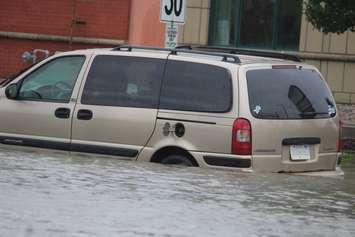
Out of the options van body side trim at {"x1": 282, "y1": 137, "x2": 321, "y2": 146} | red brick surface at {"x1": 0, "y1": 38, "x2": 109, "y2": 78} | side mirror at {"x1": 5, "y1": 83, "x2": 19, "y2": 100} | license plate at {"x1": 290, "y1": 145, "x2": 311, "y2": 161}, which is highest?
red brick surface at {"x1": 0, "y1": 38, "x2": 109, "y2": 78}

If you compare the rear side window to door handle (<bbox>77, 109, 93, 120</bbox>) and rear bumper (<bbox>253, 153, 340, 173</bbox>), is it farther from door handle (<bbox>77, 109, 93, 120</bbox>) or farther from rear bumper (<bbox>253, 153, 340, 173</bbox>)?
door handle (<bbox>77, 109, 93, 120</bbox>)

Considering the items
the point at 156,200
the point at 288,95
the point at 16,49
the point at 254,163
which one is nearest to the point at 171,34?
the point at 288,95

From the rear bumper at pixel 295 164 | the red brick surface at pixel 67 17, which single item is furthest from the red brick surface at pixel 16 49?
the rear bumper at pixel 295 164

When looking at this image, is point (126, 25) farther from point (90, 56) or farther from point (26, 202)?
point (26, 202)

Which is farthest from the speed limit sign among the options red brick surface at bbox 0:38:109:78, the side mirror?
red brick surface at bbox 0:38:109:78

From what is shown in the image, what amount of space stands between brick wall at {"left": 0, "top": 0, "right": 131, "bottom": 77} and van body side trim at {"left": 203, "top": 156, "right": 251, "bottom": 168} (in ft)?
37.5

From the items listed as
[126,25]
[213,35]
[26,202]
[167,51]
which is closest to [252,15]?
[213,35]

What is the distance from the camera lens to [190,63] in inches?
346

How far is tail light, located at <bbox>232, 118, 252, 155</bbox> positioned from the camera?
27.2 ft

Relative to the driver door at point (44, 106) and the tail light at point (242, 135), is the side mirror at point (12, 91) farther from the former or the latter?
the tail light at point (242, 135)

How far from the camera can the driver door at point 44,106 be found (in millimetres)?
9188

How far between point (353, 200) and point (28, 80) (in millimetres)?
3990

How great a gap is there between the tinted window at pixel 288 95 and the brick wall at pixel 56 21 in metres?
10.9

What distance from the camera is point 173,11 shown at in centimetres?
1126
